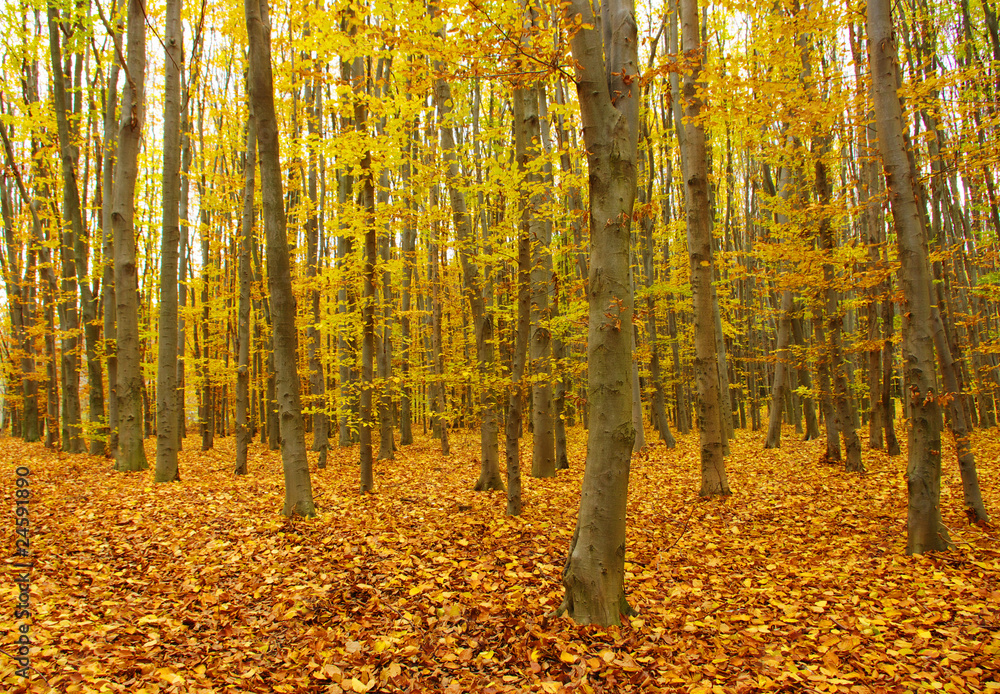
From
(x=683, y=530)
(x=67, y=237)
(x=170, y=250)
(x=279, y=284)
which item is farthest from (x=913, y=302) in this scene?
(x=67, y=237)

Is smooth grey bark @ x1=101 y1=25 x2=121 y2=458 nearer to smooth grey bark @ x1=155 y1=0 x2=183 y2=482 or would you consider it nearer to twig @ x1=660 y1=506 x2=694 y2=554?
smooth grey bark @ x1=155 y1=0 x2=183 y2=482

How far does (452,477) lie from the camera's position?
10.2m

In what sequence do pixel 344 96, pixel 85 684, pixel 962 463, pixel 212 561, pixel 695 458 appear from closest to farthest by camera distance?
1. pixel 85 684
2. pixel 212 561
3. pixel 962 463
4. pixel 344 96
5. pixel 695 458

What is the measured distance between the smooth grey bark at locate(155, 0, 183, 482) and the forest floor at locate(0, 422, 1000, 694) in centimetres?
128

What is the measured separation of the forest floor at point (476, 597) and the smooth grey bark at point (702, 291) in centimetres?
65

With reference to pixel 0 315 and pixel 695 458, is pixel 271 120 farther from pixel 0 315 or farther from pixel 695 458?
pixel 0 315

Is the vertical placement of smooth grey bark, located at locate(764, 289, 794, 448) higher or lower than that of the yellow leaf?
higher

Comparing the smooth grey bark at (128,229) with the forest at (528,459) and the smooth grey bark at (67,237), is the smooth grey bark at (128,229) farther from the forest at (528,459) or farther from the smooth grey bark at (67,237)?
the smooth grey bark at (67,237)

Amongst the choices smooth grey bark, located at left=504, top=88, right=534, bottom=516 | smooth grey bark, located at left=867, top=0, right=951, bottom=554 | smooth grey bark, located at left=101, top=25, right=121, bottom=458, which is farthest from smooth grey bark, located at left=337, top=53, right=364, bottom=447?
smooth grey bark, located at left=867, top=0, right=951, bottom=554

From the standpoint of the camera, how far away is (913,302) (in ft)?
16.3

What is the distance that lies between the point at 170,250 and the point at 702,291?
9.30 meters

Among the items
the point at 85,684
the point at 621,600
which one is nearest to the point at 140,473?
the point at 85,684

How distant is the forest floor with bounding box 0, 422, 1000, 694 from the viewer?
3.26 meters

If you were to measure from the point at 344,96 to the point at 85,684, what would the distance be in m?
8.10
